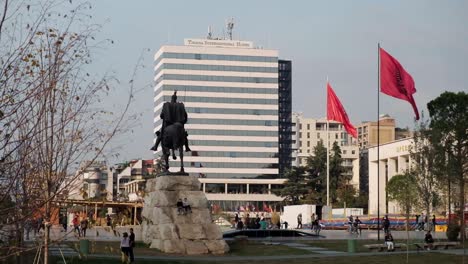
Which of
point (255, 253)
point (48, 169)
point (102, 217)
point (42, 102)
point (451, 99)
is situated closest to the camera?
point (42, 102)

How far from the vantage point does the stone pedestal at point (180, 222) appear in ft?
117

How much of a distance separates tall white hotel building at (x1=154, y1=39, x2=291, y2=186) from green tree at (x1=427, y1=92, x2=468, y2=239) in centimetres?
11613

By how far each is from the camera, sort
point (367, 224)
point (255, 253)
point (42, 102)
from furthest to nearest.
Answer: point (367, 224)
point (255, 253)
point (42, 102)

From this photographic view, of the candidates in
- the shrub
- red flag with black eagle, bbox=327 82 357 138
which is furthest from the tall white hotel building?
the shrub

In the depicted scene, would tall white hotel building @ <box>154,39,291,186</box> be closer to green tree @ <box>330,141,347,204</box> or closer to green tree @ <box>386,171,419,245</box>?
green tree @ <box>330,141,347,204</box>

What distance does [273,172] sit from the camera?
173 meters

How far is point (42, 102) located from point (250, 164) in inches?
6181

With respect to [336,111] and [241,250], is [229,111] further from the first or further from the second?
[241,250]

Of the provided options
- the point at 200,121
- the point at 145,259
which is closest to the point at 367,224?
the point at 145,259

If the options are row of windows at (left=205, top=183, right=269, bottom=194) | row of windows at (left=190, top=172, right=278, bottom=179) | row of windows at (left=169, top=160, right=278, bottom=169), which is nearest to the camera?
row of windows at (left=169, top=160, right=278, bottom=169)

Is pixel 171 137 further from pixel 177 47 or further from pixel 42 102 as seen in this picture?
pixel 177 47

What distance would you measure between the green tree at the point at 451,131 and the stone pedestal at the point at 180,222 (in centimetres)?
1893

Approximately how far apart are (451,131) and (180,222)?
2190 centimetres

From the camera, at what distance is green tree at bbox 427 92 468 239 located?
4916cm
